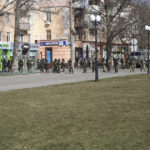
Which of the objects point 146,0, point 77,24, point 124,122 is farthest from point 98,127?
point 77,24

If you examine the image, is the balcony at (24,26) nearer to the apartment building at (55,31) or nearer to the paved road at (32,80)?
Result: the apartment building at (55,31)

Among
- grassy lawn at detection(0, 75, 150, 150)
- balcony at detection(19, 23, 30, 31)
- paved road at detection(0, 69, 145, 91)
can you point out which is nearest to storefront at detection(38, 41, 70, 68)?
balcony at detection(19, 23, 30, 31)

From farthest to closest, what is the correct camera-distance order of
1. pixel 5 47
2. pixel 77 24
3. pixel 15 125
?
1. pixel 77 24
2. pixel 5 47
3. pixel 15 125

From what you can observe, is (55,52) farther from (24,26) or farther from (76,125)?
(76,125)

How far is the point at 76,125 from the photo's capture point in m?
8.04

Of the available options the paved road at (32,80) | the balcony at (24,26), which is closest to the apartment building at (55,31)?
the balcony at (24,26)

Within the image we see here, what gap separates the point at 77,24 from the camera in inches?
2361

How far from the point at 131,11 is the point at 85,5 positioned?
6.41 m

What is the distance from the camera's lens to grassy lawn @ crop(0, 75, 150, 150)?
6.36m

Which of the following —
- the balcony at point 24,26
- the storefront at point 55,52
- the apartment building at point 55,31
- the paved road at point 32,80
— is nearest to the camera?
the paved road at point 32,80

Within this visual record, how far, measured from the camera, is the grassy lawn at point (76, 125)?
6.36 metres

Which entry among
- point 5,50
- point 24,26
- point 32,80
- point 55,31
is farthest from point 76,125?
point 55,31

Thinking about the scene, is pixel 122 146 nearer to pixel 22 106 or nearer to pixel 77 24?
pixel 22 106

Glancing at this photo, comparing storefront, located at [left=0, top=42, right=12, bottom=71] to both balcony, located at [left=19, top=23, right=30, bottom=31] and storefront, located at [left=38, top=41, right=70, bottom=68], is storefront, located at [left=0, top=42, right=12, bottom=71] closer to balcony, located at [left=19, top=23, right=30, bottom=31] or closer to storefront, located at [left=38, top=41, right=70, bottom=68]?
balcony, located at [left=19, top=23, right=30, bottom=31]
